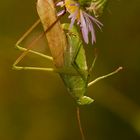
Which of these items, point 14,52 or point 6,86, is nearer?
point 14,52

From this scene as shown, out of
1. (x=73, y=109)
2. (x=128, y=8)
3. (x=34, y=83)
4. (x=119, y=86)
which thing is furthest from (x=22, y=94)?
(x=128, y=8)

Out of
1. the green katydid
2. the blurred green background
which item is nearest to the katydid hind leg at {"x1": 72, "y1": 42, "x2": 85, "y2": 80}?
the green katydid

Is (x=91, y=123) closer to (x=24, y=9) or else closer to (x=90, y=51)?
(x=90, y=51)

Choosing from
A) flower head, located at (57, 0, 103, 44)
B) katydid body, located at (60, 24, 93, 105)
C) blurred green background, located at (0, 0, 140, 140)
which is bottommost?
blurred green background, located at (0, 0, 140, 140)

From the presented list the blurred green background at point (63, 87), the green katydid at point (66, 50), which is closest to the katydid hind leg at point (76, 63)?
the green katydid at point (66, 50)

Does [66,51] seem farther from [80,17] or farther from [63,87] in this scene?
[63,87]

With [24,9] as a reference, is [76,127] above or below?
below

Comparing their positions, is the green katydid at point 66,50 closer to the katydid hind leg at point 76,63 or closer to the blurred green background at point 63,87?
the katydid hind leg at point 76,63

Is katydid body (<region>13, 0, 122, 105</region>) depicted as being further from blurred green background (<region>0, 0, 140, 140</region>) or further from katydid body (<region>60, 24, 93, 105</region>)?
blurred green background (<region>0, 0, 140, 140</region>)
